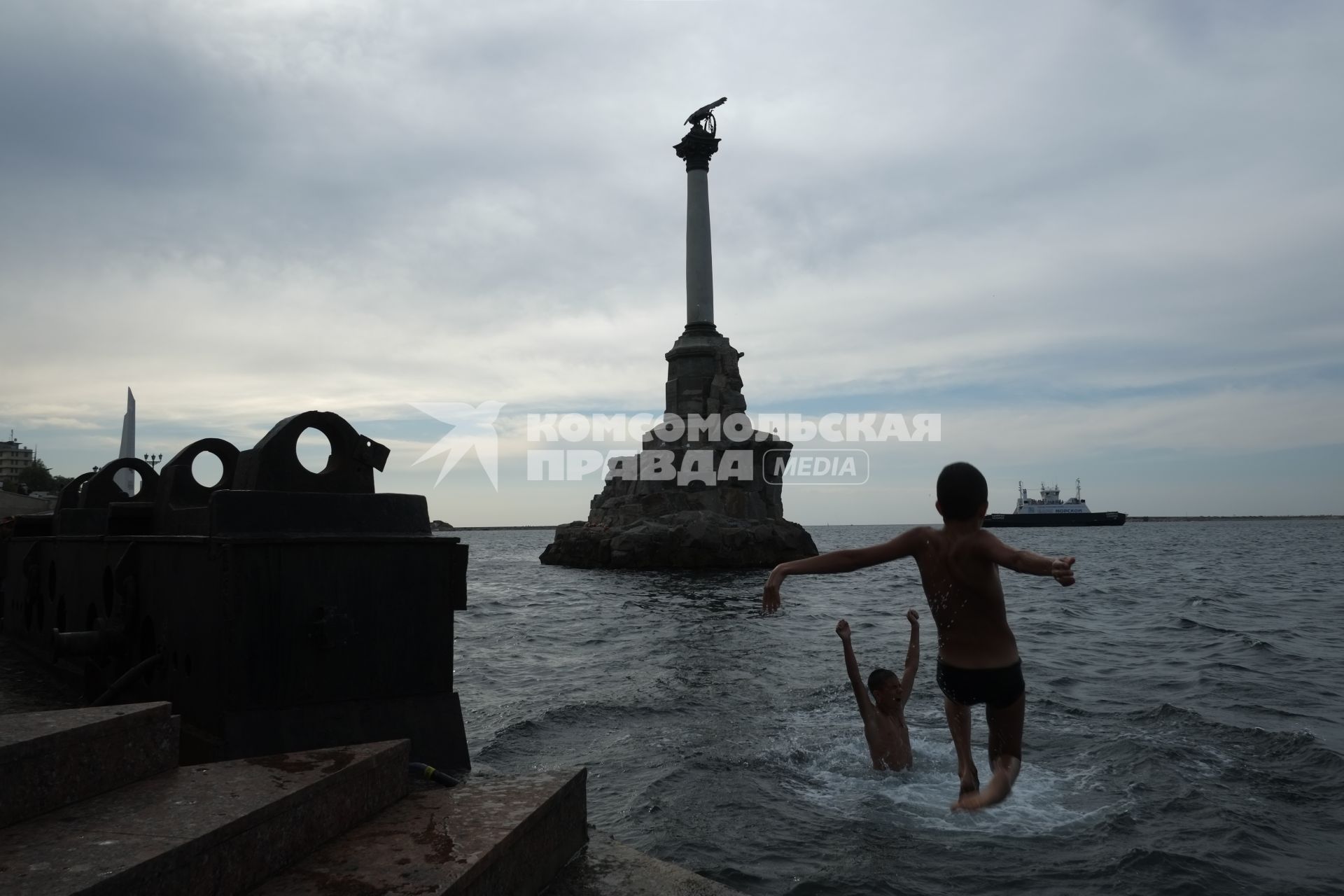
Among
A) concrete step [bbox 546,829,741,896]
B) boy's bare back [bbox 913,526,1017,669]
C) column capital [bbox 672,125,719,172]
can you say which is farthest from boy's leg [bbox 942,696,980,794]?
column capital [bbox 672,125,719,172]

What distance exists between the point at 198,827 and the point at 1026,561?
123 inches

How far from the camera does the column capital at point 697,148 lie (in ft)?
179

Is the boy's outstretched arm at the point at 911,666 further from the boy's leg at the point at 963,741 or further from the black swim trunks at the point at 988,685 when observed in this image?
the black swim trunks at the point at 988,685

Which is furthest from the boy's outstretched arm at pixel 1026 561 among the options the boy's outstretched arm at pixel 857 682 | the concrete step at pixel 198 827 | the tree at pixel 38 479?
the tree at pixel 38 479

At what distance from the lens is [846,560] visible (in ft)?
13.2

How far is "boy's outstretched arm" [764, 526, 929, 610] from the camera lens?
393cm

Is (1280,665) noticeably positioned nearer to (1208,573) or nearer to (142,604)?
(142,604)

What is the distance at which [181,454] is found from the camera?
6387 mm

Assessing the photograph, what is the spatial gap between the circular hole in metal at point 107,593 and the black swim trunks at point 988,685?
588cm

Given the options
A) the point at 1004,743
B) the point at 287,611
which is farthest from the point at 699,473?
the point at 1004,743

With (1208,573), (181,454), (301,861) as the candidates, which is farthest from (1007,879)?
(1208,573)

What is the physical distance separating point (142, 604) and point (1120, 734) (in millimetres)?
9394

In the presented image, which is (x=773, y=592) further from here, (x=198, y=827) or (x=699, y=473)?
(x=699, y=473)

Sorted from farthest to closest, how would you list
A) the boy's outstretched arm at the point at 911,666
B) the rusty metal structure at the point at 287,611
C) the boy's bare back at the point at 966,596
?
the boy's outstretched arm at the point at 911,666 → the rusty metal structure at the point at 287,611 → the boy's bare back at the point at 966,596
